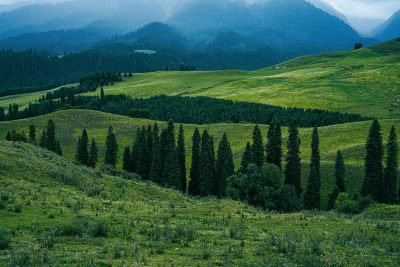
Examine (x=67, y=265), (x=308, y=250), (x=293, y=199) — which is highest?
(x=67, y=265)

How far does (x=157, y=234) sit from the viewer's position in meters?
19.9

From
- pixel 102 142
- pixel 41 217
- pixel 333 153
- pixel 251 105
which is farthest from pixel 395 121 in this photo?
pixel 41 217

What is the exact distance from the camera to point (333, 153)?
311ft

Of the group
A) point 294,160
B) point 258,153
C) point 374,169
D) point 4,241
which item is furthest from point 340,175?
point 4,241

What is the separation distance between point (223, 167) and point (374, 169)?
31.8 meters

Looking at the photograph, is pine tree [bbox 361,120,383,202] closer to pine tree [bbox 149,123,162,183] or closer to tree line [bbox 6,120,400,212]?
tree line [bbox 6,120,400,212]

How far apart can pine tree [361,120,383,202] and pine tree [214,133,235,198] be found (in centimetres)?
2846

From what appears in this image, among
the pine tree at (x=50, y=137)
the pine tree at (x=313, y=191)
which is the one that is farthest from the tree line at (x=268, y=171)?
the pine tree at (x=50, y=137)

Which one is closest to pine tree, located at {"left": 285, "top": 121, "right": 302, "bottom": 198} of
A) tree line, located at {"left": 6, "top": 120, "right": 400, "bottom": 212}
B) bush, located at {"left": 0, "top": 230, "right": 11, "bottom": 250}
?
tree line, located at {"left": 6, "top": 120, "right": 400, "bottom": 212}

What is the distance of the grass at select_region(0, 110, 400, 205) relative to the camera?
82.8 meters

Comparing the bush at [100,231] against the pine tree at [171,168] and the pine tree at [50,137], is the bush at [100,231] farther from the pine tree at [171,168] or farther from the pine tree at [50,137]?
the pine tree at [50,137]

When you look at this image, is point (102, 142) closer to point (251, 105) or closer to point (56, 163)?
point (56, 163)

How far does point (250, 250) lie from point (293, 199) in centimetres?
4152

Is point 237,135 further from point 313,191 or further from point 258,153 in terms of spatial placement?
point 313,191
